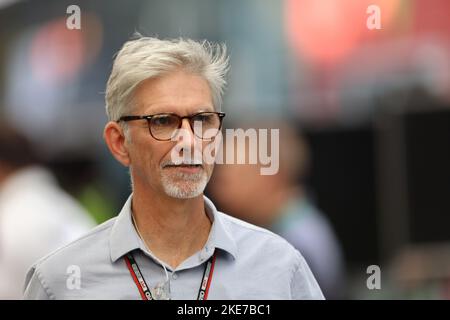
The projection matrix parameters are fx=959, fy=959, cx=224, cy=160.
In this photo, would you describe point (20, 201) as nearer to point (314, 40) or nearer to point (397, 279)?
point (397, 279)

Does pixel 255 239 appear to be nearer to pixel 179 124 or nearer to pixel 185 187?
pixel 185 187

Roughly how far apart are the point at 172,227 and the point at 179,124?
26cm

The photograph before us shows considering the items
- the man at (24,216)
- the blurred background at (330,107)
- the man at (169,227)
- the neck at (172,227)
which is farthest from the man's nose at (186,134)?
the blurred background at (330,107)

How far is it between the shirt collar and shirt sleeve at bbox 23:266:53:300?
0.59ft

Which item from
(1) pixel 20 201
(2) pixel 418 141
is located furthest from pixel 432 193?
(1) pixel 20 201

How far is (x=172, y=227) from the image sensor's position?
7.84 ft

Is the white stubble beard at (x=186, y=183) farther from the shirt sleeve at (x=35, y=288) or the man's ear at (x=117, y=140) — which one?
the shirt sleeve at (x=35, y=288)

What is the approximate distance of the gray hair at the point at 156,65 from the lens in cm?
231

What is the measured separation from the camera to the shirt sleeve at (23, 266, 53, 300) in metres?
2.32

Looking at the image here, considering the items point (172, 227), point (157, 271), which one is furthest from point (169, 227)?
point (157, 271)

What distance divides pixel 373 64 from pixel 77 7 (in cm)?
419

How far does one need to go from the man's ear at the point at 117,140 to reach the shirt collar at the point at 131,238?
150mm

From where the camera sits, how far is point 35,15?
585cm

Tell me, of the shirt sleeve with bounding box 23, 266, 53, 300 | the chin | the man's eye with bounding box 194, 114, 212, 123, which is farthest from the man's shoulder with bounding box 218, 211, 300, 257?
the shirt sleeve with bounding box 23, 266, 53, 300
